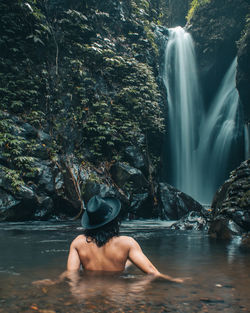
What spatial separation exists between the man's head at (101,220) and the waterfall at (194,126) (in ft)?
64.0

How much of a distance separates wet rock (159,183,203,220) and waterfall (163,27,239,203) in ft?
24.6

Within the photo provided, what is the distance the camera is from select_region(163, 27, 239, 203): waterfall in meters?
23.1

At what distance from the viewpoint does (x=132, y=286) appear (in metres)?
3.15

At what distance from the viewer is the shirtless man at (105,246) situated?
327 centimetres

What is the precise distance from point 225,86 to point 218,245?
67.7 ft

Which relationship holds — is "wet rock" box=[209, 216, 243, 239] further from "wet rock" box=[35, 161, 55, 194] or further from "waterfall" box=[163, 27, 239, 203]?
"waterfall" box=[163, 27, 239, 203]

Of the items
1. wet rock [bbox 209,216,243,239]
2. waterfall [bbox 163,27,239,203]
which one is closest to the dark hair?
wet rock [bbox 209,216,243,239]

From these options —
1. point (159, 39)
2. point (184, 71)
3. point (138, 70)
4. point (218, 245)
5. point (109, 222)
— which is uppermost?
point (159, 39)

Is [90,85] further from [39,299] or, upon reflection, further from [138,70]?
[39,299]

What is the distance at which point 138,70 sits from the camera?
18109mm

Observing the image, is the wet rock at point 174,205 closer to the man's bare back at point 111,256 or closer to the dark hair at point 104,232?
the man's bare back at point 111,256

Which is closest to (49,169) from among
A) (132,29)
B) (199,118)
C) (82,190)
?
(82,190)

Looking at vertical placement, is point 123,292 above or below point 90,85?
below

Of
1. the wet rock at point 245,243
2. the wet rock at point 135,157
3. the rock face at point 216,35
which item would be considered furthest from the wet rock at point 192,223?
the rock face at point 216,35
